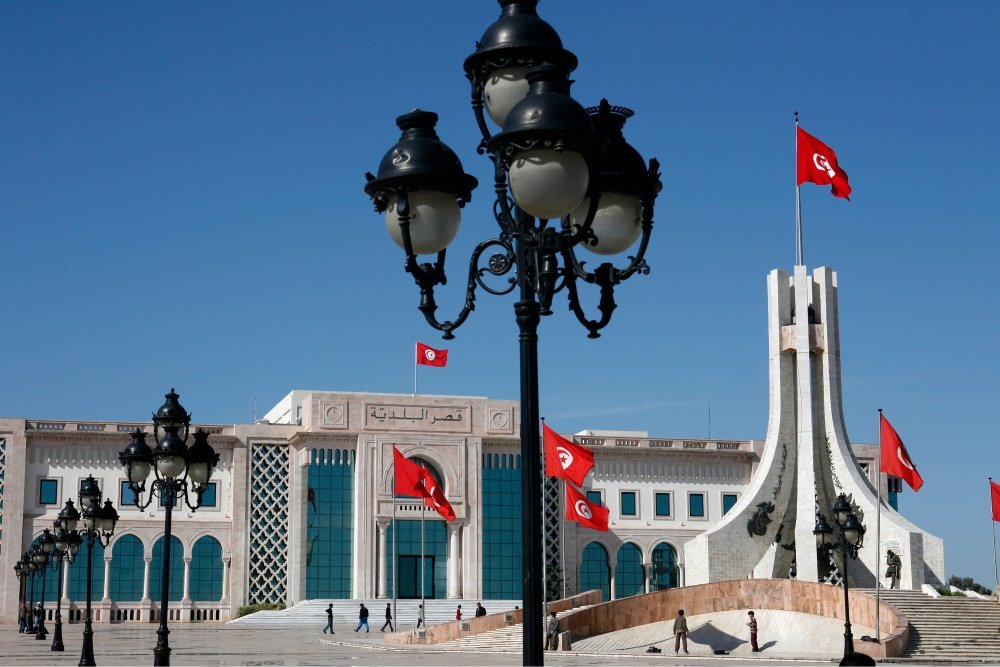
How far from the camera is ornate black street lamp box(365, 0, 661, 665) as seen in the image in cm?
744

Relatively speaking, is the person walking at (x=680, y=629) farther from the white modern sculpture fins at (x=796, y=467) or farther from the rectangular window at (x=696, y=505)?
the rectangular window at (x=696, y=505)

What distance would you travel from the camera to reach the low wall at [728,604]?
32.8 metres

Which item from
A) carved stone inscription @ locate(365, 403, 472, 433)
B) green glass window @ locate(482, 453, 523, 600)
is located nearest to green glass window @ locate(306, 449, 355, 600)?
carved stone inscription @ locate(365, 403, 472, 433)

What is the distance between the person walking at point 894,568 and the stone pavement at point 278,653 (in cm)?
722

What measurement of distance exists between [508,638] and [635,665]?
9.39 meters

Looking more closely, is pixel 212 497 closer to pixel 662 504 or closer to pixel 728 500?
pixel 662 504

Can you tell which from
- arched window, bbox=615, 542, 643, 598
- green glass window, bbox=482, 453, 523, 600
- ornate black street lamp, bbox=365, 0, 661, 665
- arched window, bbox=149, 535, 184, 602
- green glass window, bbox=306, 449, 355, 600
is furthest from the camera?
arched window, bbox=615, 542, 643, 598

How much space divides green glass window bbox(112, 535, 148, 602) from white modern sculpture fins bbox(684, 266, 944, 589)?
24.2 meters

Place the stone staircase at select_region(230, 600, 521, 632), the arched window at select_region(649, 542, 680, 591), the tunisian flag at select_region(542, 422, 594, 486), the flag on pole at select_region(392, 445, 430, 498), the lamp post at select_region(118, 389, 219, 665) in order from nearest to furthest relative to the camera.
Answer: the lamp post at select_region(118, 389, 219, 665) < the tunisian flag at select_region(542, 422, 594, 486) < the flag on pole at select_region(392, 445, 430, 498) < the stone staircase at select_region(230, 600, 521, 632) < the arched window at select_region(649, 542, 680, 591)

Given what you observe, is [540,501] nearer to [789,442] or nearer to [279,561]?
[789,442]

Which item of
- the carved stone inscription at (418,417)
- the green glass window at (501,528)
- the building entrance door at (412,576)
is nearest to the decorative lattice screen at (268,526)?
the carved stone inscription at (418,417)

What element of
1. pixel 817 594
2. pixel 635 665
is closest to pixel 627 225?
pixel 635 665

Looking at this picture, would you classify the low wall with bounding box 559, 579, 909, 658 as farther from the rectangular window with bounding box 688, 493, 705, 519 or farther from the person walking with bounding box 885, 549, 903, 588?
the rectangular window with bounding box 688, 493, 705, 519

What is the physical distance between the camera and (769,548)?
39719mm
